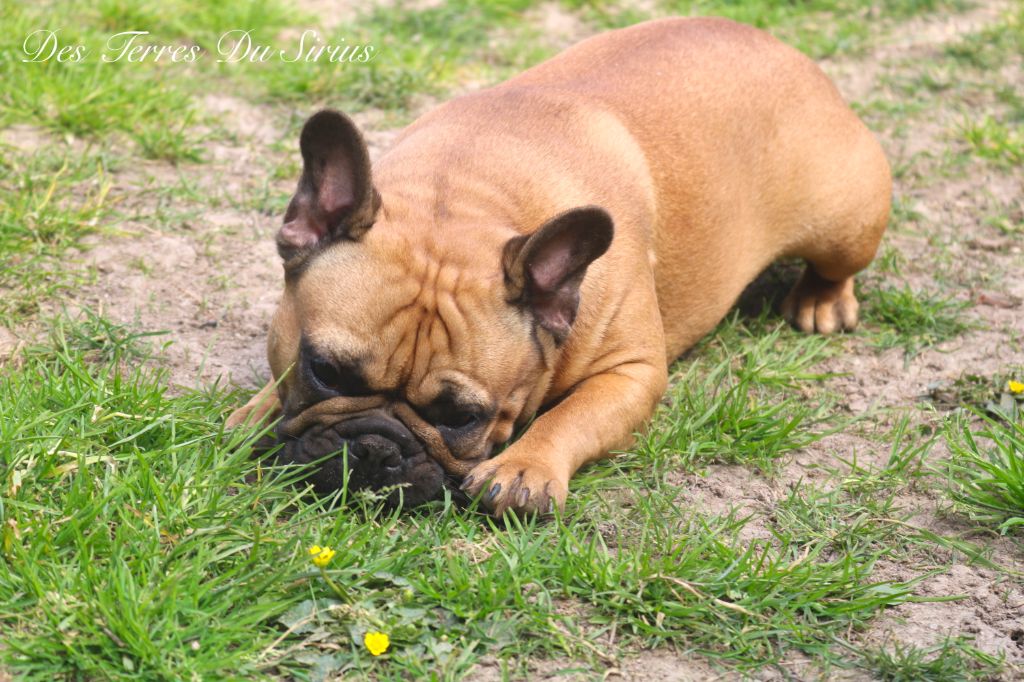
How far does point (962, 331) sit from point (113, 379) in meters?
3.43

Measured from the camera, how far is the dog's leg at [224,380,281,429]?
3.82 metres

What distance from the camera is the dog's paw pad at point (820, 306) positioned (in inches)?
206

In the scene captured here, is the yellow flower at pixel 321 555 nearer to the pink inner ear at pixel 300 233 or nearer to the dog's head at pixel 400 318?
the dog's head at pixel 400 318

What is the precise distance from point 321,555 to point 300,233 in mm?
1059

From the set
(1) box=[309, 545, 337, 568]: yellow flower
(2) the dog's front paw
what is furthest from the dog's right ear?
(1) box=[309, 545, 337, 568]: yellow flower

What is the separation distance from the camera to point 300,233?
3.70m

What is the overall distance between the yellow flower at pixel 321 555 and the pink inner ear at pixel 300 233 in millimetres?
973

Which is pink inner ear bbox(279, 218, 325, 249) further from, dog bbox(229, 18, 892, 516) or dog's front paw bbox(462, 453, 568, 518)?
dog's front paw bbox(462, 453, 568, 518)

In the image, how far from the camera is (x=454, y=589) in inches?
125

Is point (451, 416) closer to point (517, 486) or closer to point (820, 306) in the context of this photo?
point (517, 486)

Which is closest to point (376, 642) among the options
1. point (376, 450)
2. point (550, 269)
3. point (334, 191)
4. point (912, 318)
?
point (376, 450)

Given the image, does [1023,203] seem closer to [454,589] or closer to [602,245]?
[602,245]

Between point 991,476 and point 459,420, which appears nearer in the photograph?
point 459,420

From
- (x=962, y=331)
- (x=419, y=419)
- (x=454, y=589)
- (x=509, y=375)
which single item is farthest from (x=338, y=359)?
(x=962, y=331)
